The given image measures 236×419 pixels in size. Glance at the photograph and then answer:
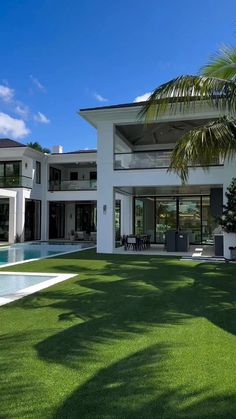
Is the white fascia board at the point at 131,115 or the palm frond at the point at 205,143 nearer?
the palm frond at the point at 205,143

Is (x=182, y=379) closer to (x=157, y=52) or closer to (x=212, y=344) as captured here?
(x=212, y=344)

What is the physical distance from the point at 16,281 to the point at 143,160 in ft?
31.4

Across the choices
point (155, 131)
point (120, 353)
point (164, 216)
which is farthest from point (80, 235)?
point (120, 353)

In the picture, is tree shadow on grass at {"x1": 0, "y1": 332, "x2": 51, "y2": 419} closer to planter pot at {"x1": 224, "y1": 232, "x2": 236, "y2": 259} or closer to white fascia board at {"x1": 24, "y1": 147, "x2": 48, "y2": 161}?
planter pot at {"x1": 224, "y1": 232, "x2": 236, "y2": 259}

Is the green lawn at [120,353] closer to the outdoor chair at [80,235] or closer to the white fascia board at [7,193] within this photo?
the white fascia board at [7,193]

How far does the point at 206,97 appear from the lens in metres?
9.77

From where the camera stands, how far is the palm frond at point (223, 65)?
937cm

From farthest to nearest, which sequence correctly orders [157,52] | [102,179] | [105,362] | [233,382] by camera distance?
[102,179] → [157,52] → [105,362] → [233,382]

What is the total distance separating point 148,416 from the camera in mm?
3293

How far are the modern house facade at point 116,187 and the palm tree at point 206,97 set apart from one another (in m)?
6.11

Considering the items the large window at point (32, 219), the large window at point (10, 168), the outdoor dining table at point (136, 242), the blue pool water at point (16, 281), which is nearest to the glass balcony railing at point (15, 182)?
the large window at point (10, 168)

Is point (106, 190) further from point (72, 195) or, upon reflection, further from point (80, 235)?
point (80, 235)

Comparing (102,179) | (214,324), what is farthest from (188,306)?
(102,179)

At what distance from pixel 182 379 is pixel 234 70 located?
7963mm
